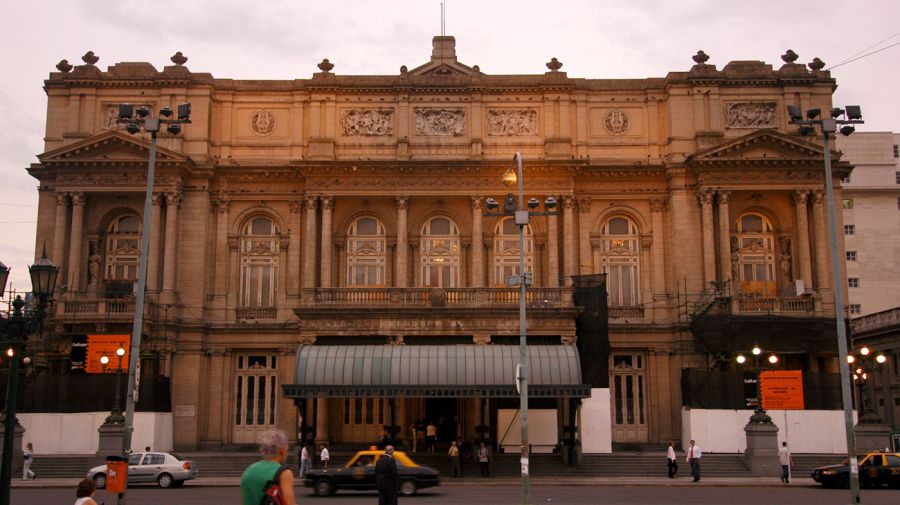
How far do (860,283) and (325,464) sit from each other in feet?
196

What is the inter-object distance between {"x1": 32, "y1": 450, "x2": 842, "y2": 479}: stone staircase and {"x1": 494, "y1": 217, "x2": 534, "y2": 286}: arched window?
11698mm

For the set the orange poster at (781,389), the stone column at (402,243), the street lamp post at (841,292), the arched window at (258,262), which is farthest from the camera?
the arched window at (258,262)

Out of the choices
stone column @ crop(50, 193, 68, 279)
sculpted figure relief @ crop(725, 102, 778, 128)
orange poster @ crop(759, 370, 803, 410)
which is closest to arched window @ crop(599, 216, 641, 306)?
sculpted figure relief @ crop(725, 102, 778, 128)

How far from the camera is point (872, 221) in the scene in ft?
274

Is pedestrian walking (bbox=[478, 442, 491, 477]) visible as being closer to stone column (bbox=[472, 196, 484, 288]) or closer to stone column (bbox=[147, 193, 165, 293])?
stone column (bbox=[472, 196, 484, 288])

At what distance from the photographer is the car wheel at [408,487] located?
102 feet

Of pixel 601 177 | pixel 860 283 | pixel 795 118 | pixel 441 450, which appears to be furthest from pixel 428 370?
pixel 860 283

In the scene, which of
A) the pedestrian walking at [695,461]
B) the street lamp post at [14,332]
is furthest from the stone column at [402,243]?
the street lamp post at [14,332]

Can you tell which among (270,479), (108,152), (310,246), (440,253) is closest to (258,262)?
(310,246)

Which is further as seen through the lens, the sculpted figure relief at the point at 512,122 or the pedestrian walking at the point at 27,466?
the sculpted figure relief at the point at 512,122

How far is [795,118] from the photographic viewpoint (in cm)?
2728

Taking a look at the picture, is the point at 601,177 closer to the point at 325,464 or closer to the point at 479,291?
the point at 479,291

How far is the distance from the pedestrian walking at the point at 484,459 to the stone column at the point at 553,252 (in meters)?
11.6

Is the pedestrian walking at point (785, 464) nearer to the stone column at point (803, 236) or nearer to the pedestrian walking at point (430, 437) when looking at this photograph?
the stone column at point (803, 236)
